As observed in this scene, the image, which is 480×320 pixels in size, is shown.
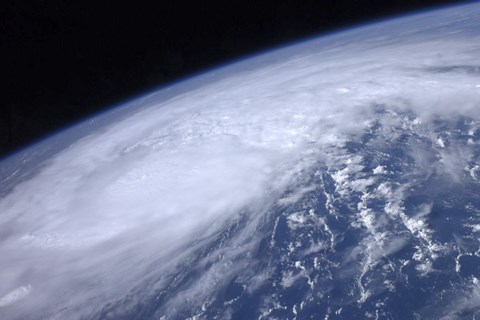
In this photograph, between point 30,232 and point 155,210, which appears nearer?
point 155,210

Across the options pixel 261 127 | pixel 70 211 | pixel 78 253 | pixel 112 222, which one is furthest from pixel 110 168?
pixel 261 127

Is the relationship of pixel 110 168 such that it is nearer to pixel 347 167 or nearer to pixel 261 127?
pixel 261 127

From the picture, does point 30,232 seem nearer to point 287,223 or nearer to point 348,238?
point 287,223

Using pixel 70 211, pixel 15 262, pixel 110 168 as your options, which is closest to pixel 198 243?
pixel 15 262

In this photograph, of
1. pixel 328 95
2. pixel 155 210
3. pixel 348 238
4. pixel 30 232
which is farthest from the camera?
pixel 328 95

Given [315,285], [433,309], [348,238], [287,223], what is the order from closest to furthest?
[433,309] → [315,285] → [348,238] → [287,223]

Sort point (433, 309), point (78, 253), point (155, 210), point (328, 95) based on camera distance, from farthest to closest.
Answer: point (328, 95)
point (155, 210)
point (78, 253)
point (433, 309)
